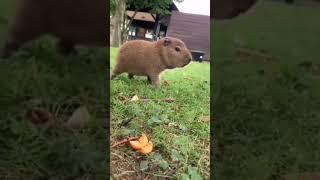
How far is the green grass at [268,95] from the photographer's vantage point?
170 cm

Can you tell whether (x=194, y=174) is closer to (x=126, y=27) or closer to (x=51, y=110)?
(x=51, y=110)

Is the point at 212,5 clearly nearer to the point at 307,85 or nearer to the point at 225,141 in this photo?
the point at 225,141

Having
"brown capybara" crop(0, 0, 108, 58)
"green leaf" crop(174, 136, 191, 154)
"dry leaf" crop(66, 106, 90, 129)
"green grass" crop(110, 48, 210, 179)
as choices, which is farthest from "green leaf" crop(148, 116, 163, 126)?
"brown capybara" crop(0, 0, 108, 58)

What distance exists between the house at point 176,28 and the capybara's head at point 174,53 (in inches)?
1.8

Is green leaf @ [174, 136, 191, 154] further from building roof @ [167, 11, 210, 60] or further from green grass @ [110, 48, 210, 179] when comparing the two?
building roof @ [167, 11, 210, 60]

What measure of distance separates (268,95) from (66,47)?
3.03 ft

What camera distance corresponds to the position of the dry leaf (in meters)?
1.74

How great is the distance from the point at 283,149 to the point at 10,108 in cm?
103

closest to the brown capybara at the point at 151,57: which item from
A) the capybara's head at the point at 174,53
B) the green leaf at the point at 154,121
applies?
the capybara's head at the point at 174,53

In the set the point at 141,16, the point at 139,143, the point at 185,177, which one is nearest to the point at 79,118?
the point at 139,143

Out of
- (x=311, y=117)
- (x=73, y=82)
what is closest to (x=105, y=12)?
(x=73, y=82)

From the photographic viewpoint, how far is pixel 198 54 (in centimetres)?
225

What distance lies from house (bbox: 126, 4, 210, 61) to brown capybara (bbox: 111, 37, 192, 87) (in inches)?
2.6

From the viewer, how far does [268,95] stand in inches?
84.6
